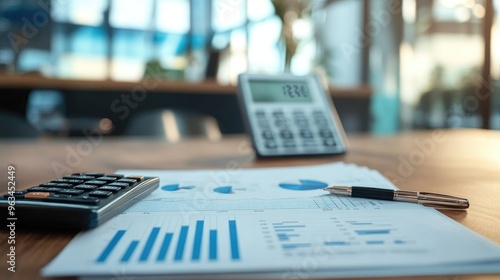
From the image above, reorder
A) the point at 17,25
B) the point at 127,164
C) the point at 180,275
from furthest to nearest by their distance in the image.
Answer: the point at 17,25
the point at 127,164
the point at 180,275

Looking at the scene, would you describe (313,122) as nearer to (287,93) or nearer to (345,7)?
(287,93)

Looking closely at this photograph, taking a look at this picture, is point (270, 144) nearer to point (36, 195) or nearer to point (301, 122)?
point (301, 122)

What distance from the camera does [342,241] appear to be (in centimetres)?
27

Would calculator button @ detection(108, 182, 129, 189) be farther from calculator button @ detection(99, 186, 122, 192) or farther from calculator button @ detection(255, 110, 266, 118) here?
calculator button @ detection(255, 110, 266, 118)

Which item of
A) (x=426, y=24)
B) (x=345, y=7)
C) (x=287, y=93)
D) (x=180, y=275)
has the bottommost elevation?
(x=180, y=275)

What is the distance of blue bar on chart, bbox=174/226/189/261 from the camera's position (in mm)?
247

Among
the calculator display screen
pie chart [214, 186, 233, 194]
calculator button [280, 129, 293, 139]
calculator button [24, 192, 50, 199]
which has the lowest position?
pie chart [214, 186, 233, 194]

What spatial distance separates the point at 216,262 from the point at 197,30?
664cm

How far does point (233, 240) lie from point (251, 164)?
1.37 ft

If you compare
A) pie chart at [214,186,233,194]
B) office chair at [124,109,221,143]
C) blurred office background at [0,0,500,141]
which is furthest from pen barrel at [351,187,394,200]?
office chair at [124,109,221,143]

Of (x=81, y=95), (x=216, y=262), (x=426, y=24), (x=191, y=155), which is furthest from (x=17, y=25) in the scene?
(x=216, y=262)

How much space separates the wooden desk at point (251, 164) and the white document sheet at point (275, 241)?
1.0 inches

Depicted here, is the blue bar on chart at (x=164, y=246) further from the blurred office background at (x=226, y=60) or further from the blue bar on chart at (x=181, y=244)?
the blurred office background at (x=226, y=60)

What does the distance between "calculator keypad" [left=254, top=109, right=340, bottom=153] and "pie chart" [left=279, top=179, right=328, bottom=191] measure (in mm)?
245
